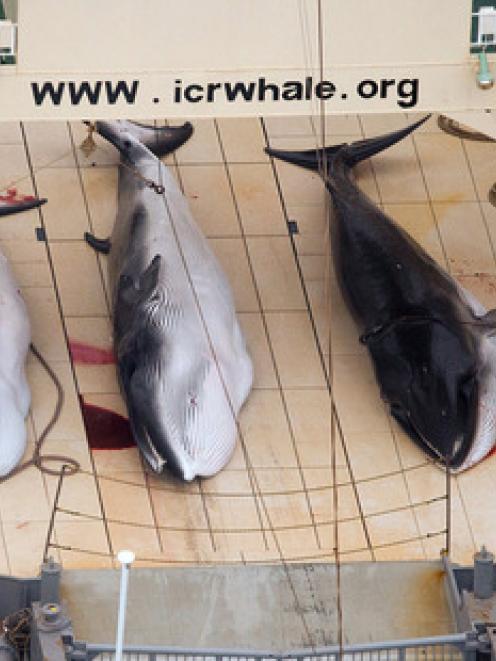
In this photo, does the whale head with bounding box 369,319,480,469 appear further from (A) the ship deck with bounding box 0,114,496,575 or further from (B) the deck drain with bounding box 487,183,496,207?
(B) the deck drain with bounding box 487,183,496,207

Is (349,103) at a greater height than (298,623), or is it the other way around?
(349,103)

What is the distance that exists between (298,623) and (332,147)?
18.2ft

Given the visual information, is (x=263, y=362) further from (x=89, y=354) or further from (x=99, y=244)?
(x=99, y=244)

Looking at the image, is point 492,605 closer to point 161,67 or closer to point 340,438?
point 340,438

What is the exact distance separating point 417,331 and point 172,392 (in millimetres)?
2079

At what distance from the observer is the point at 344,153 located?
26.9 metres

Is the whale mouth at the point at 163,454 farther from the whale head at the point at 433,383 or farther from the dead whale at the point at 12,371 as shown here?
the whale head at the point at 433,383

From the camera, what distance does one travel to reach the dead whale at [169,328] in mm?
24000

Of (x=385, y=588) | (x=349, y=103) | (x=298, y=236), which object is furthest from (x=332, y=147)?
(x=385, y=588)

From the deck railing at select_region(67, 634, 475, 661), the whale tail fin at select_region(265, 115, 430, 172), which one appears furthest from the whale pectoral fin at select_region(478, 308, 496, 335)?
the deck railing at select_region(67, 634, 475, 661)

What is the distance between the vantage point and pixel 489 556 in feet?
75.4

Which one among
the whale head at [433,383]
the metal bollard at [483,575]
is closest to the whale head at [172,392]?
the whale head at [433,383]

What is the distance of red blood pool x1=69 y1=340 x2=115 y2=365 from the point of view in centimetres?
2523

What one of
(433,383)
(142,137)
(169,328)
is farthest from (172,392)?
(142,137)
